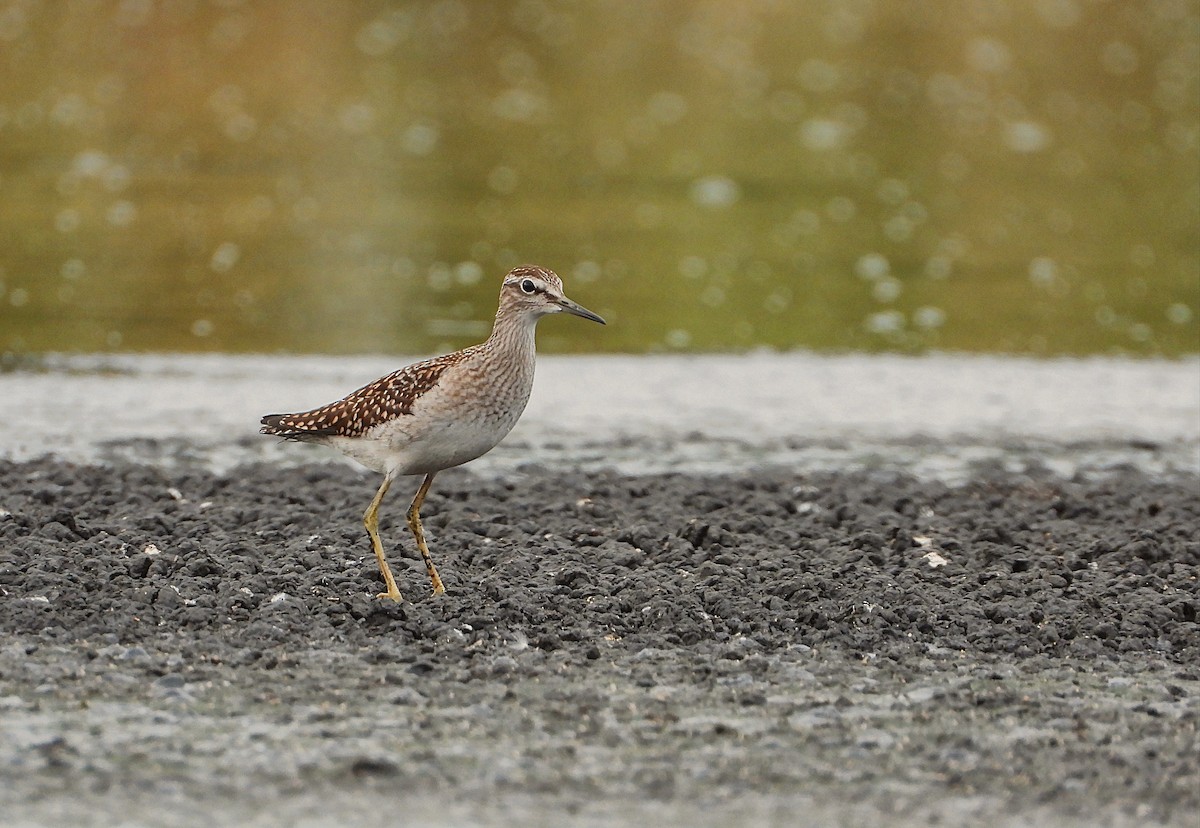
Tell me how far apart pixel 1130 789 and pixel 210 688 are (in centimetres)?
409

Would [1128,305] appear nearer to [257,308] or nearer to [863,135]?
[257,308]

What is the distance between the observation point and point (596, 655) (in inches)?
361

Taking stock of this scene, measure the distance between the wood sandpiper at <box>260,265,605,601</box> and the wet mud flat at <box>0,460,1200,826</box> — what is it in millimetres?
666

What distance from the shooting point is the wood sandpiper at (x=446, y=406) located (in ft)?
33.2

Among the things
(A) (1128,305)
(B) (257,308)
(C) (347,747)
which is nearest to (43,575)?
(C) (347,747)

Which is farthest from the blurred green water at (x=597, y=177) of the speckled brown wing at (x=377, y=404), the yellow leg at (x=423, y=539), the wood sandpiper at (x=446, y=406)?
the wood sandpiper at (x=446, y=406)

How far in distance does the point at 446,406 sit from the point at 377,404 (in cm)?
48

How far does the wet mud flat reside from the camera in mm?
7441

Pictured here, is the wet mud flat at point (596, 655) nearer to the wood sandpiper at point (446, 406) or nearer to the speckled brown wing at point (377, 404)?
Result: the wood sandpiper at point (446, 406)

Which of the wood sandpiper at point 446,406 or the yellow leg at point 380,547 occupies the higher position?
the wood sandpiper at point 446,406

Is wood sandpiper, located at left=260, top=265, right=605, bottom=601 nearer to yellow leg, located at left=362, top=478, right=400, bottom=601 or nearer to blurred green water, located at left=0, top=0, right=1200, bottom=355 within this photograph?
yellow leg, located at left=362, top=478, right=400, bottom=601

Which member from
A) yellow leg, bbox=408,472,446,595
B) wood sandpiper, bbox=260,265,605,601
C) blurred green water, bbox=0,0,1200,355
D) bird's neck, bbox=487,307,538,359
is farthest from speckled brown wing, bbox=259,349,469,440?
blurred green water, bbox=0,0,1200,355

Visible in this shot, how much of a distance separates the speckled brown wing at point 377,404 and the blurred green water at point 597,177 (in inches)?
315

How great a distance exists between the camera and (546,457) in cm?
1451
